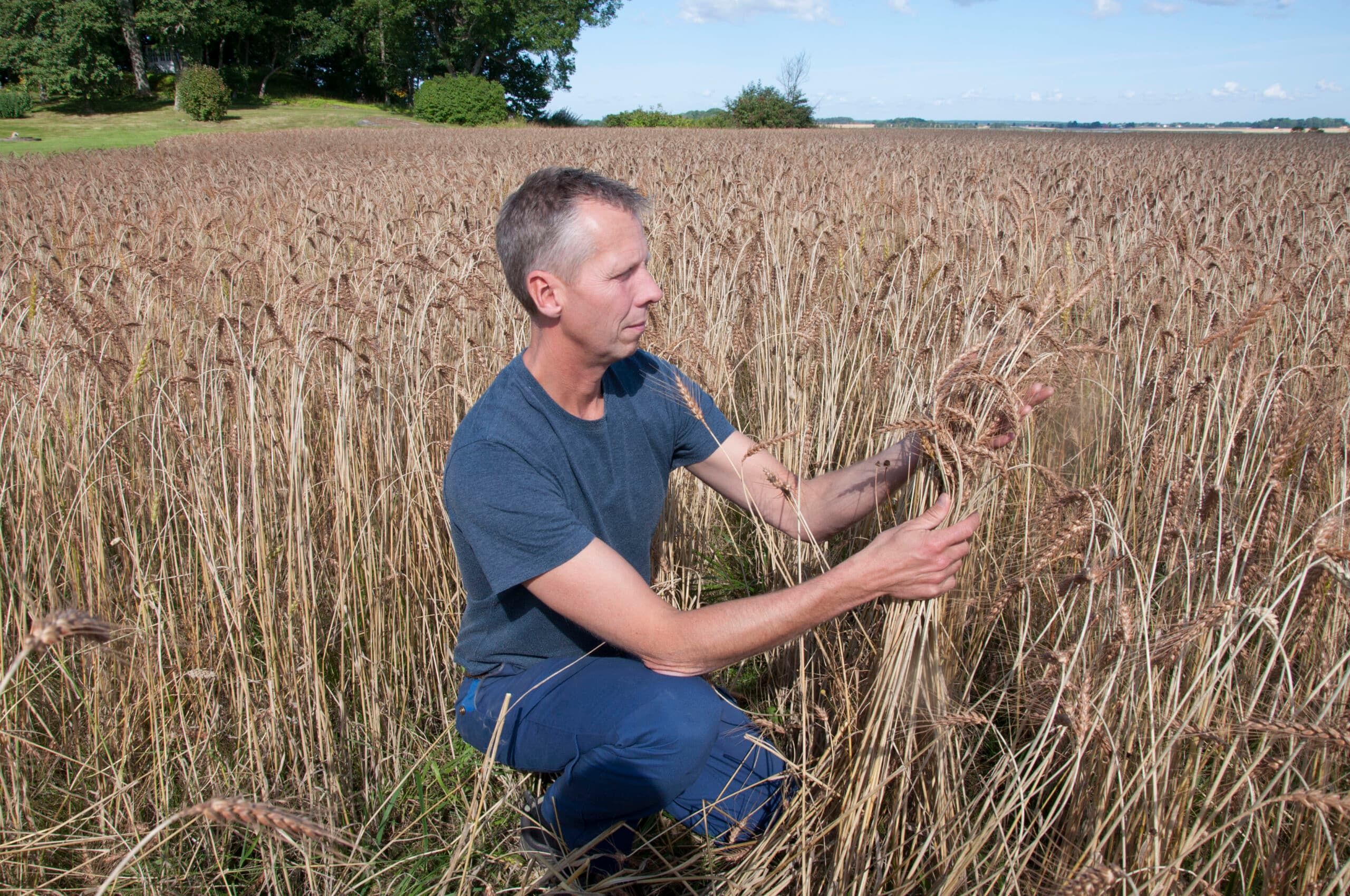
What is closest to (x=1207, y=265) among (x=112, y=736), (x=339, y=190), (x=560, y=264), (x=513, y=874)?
(x=560, y=264)

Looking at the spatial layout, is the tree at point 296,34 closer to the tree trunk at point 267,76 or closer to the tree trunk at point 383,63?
the tree trunk at point 267,76

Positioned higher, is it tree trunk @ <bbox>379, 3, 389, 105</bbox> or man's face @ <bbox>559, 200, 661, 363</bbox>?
tree trunk @ <bbox>379, 3, 389, 105</bbox>

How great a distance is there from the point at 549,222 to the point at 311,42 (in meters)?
49.0

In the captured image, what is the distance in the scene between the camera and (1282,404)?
5.16ft

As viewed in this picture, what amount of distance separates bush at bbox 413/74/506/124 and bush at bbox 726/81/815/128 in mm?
12939

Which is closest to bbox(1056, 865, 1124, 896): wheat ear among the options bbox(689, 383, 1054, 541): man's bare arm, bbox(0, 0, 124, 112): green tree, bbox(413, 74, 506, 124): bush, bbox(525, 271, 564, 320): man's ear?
bbox(689, 383, 1054, 541): man's bare arm

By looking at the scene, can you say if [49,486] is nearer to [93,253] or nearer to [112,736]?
[112,736]

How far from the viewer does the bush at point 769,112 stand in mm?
43469

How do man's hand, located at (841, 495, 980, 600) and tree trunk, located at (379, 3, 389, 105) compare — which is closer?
man's hand, located at (841, 495, 980, 600)

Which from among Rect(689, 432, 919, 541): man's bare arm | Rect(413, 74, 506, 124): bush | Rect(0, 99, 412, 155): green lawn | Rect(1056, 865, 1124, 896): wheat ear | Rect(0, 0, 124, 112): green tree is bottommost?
Rect(1056, 865, 1124, 896): wheat ear

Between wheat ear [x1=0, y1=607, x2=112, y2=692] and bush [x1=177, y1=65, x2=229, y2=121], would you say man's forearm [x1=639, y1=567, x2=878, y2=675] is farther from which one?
bush [x1=177, y1=65, x2=229, y2=121]

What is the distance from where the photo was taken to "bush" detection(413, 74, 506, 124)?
1453 inches

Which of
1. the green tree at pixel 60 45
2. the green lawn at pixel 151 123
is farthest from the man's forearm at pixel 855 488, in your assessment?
the green tree at pixel 60 45

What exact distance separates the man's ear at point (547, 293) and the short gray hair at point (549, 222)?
0.6 inches
